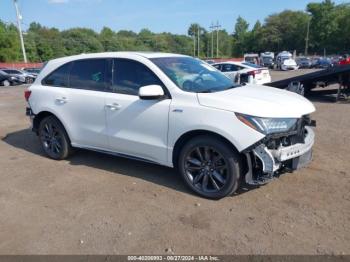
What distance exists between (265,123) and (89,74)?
2.81 m

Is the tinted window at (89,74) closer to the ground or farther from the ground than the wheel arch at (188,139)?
farther from the ground

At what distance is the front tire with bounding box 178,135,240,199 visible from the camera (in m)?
4.08

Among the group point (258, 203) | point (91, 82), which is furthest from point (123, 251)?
point (91, 82)

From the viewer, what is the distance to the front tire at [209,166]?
4078 mm

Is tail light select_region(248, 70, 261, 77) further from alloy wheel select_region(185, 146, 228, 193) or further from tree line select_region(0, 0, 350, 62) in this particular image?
tree line select_region(0, 0, 350, 62)

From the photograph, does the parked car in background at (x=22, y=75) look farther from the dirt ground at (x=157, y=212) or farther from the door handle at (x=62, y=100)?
the door handle at (x=62, y=100)

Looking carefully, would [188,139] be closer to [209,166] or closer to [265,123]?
[209,166]

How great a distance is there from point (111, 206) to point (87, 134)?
155cm

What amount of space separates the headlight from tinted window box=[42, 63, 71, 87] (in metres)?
3.06

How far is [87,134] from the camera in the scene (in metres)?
5.39

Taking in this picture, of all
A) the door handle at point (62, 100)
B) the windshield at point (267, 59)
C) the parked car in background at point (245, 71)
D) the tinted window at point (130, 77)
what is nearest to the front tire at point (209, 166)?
the tinted window at point (130, 77)

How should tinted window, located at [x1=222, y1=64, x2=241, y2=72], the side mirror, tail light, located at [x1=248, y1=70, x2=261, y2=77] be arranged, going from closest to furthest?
the side mirror, tail light, located at [x1=248, y1=70, x2=261, y2=77], tinted window, located at [x1=222, y1=64, x2=241, y2=72]

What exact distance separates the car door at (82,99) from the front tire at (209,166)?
1447mm

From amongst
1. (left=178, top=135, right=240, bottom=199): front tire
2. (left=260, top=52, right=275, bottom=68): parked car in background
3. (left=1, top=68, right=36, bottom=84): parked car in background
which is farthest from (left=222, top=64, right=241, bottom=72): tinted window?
(left=260, top=52, right=275, bottom=68): parked car in background
